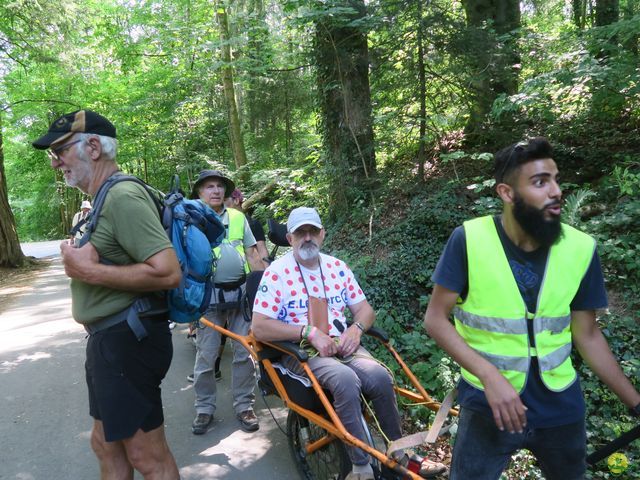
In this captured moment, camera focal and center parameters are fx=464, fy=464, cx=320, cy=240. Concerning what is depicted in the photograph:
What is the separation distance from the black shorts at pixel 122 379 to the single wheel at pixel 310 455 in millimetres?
1325

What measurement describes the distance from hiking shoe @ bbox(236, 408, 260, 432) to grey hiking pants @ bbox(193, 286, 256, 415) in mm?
44

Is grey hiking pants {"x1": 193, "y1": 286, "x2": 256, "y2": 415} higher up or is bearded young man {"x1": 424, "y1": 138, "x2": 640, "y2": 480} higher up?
bearded young man {"x1": 424, "y1": 138, "x2": 640, "y2": 480}

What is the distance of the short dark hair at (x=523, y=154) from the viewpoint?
6.37 ft

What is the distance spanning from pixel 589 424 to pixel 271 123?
12.5m

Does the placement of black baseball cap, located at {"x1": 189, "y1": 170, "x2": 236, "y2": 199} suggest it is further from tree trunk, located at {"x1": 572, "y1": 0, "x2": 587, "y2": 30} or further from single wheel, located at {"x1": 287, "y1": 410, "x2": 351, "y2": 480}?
tree trunk, located at {"x1": 572, "y1": 0, "x2": 587, "y2": 30}

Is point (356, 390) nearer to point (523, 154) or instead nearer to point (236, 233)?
point (523, 154)

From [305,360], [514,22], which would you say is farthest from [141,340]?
[514,22]

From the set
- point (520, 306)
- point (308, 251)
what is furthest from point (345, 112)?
point (520, 306)

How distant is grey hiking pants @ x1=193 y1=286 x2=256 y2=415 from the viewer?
14.2 feet

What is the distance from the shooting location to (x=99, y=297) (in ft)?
7.73

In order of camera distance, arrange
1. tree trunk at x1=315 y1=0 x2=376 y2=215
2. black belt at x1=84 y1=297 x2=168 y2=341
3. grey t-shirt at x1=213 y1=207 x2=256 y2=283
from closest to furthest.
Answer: black belt at x1=84 y1=297 x2=168 y2=341 < grey t-shirt at x1=213 y1=207 x2=256 y2=283 < tree trunk at x1=315 y1=0 x2=376 y2=215

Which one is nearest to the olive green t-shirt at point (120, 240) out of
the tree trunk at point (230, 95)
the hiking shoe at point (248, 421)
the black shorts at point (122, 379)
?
the black shorts at point (122, 379)

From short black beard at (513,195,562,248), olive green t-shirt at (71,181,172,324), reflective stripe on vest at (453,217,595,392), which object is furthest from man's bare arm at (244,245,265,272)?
short black beard at (513,195,562,248)

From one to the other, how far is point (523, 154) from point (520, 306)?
2.09 feet
